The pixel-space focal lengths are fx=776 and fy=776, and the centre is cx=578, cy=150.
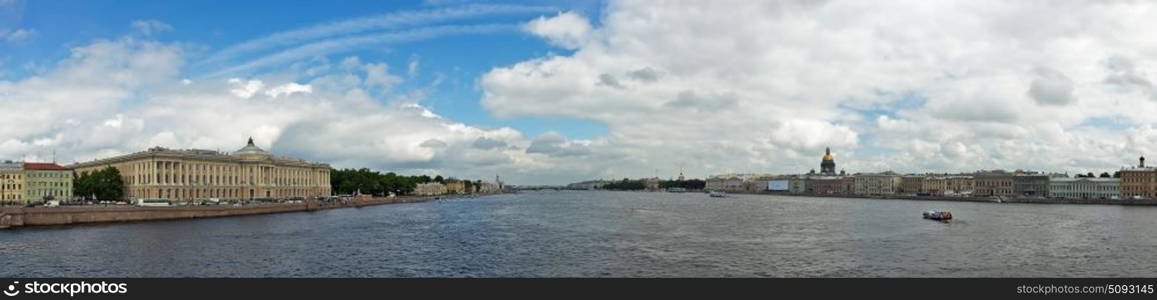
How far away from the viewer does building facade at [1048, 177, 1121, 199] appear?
14061cm

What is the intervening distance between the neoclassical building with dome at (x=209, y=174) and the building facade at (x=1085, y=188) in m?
140

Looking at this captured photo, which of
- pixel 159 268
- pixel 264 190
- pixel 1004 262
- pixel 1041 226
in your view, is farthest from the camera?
pixel 264 190

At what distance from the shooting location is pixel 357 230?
54.6m

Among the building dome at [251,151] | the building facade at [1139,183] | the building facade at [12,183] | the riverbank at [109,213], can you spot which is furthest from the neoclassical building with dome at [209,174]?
the building facade at [1139,183]

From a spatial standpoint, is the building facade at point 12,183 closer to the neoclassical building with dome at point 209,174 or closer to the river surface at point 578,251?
the neoclassical building with dome at point 209,174

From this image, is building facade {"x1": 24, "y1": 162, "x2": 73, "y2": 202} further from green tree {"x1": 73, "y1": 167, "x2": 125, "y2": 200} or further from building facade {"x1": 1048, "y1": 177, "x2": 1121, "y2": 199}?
building facade {"x1": 1048, "y1": 177, "x2": 1121, "y2": 199}

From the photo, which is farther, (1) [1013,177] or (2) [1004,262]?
(1) [1013,177]

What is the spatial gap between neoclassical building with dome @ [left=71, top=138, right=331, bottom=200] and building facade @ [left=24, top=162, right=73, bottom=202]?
680cm

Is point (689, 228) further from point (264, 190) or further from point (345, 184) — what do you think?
point (345, 184)

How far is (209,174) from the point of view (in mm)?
99875

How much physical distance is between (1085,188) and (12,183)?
168 meters

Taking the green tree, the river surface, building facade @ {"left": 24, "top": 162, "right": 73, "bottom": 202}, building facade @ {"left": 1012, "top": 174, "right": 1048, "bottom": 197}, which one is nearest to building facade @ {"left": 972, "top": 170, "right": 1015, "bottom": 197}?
building facade @ {"left": 1012, "top": 174, "right": 1048, "bottom": 197}
